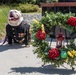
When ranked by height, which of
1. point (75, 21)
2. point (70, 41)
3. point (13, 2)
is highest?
point (75, 21)

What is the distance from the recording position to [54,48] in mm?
7586

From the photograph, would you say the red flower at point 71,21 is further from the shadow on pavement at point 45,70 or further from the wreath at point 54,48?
the shadow on pavement at point 45,70

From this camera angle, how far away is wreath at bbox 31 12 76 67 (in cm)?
745

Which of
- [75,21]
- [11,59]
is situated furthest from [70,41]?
[11,59]

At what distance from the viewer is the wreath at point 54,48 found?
745cm

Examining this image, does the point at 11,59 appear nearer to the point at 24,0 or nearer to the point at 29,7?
the point at 29,7

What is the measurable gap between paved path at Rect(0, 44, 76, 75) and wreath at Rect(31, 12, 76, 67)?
23cm

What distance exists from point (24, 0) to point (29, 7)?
312 cm

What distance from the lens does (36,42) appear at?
7.72 m

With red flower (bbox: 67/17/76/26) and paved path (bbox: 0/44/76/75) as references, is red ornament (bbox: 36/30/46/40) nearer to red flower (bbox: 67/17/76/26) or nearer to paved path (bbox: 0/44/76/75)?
red flower (bbox: 67/17/76/26)

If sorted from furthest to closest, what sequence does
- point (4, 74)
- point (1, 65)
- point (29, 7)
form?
point (29, 7)
point (1, 65)
point (4, 74)

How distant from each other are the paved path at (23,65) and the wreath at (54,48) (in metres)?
0.23

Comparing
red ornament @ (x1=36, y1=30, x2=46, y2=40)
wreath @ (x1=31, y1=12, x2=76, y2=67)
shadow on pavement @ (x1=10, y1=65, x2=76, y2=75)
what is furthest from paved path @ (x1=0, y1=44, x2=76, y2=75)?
red ornament @ (x1=36, y1=30, x2=46, y2=40)

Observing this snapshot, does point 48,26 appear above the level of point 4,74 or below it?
above
